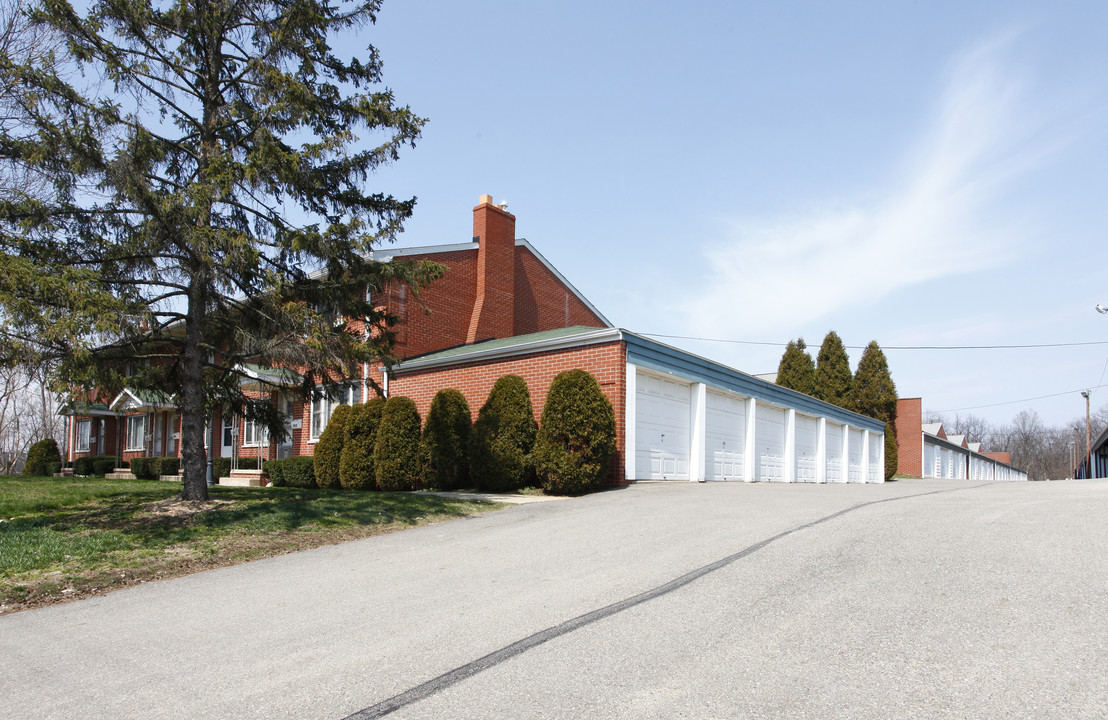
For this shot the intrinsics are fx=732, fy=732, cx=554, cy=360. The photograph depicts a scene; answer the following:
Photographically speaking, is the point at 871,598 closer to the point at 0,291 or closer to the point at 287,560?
the point at 287,560

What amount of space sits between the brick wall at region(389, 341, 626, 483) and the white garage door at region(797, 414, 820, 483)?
11.1m

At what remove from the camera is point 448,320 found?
22.7 metres

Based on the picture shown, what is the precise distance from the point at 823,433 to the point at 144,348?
2160 cm

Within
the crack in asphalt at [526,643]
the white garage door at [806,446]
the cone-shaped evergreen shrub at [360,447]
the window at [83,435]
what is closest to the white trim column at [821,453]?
the white garage door at [806,446]

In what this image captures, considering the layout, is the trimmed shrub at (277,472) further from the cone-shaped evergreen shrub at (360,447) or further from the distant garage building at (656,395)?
the cone-shaped evergreen shrub at (360,447)

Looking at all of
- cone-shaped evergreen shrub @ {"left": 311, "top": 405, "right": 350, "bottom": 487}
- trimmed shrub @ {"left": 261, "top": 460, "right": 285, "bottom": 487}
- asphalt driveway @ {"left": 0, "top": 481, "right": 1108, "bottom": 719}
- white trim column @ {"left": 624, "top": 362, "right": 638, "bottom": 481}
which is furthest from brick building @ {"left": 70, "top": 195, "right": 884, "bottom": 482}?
asphalt driveway @ {"left": 0, "top": 481, "right": 1108, "bottom": 719}

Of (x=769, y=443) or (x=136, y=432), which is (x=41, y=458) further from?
(x=769, y=443)

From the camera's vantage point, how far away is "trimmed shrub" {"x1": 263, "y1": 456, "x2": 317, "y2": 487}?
1925 cm

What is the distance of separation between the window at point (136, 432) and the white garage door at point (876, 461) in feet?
103

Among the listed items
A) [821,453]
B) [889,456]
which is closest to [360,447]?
[821,453]

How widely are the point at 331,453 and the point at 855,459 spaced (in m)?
22.5

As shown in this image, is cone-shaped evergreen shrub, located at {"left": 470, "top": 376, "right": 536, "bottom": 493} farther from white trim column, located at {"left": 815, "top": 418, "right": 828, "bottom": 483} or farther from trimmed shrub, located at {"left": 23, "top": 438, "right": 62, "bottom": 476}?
trimmed shrub, located at {"left": 23, "top": 438, "right": 62, "bottom": 476}

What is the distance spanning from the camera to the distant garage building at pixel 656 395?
590 inches

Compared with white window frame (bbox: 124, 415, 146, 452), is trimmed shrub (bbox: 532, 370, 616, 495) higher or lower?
higher
